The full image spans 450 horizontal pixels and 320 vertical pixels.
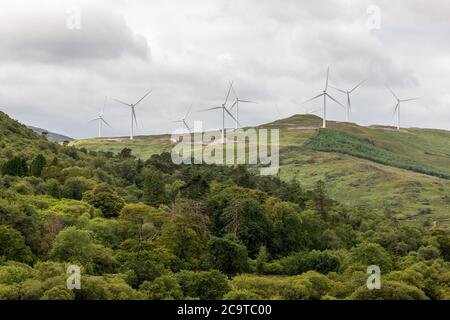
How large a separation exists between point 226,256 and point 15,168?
55.3m

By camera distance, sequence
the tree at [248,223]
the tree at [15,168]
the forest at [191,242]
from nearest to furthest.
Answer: the forest at [191,242] → the tree at [248,223] → the tree at [15,168]

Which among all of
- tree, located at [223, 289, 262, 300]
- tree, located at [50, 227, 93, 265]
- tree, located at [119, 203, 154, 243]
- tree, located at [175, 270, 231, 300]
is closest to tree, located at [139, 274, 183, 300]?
tree, located at [175, 270, 231, 300]

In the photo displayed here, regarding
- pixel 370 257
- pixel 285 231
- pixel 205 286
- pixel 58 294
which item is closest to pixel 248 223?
pixel 285 231

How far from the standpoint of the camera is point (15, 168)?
143 meters

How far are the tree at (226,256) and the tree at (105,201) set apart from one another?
26086 mm

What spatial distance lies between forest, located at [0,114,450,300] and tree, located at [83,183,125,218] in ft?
0.74

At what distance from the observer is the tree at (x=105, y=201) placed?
127 metres

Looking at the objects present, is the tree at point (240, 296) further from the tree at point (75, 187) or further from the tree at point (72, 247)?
the tree at point (75, 187)

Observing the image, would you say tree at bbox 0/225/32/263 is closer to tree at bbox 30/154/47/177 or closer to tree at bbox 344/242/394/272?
tree at bbox 344/242/394/272

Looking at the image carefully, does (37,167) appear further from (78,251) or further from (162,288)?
(162,288)

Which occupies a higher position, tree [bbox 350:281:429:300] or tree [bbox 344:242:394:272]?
tree [bbox 344:242:394:272]

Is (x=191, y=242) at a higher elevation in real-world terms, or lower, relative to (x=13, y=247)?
higher

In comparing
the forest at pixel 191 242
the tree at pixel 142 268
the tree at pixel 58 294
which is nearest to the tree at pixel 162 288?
the forest at pixel 191 242

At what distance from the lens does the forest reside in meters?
81.4
